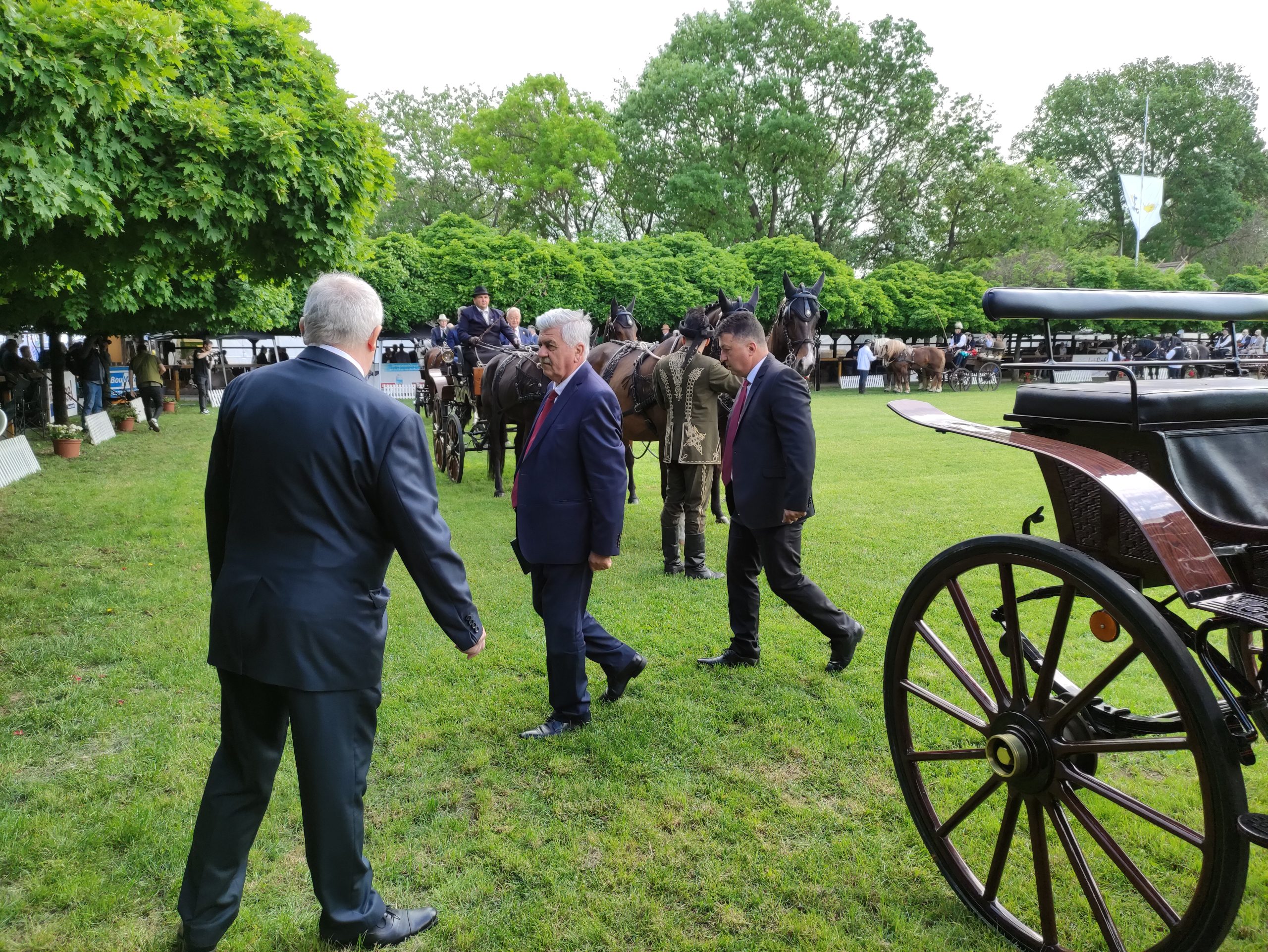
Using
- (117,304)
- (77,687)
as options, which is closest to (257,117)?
(77,687)

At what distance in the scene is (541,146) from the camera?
141 feet

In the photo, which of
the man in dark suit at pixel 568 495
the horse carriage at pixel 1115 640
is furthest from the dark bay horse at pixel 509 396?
the horse carriage at pixel 1115 640

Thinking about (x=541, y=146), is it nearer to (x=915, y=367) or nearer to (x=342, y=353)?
(x=915, y=367)

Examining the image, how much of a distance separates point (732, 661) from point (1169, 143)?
6970 centimetres

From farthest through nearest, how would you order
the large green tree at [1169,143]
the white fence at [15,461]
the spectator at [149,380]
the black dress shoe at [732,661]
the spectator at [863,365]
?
the large green tree at [1169,143]
the spectator at [863,365]
the spectator at [149,380]
the white fence at [15,461]
the black dress shoe at [732,661]

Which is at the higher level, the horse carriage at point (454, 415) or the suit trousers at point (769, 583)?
the horse carriage at point (454, 415)

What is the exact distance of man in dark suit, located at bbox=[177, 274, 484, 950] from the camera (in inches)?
91.1

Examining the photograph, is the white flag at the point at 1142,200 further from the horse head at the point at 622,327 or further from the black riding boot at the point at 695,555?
the black riding boot at the point at 695,555

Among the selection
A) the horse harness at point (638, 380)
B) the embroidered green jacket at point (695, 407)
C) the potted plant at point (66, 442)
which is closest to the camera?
the embroidered green jacket at point (695, 407)

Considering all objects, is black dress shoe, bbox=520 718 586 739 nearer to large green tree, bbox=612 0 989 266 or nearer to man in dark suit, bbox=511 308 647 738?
man in dark suit, bbox=511 308 647 738

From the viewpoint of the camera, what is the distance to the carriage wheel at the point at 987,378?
29406 millimetres

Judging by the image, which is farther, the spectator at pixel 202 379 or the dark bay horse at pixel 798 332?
the spectator at pixel 202 379

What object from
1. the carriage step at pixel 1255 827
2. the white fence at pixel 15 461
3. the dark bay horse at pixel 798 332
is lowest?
the carriage step at pixel 1255 827

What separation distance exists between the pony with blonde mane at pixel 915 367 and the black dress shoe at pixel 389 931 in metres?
28.7
